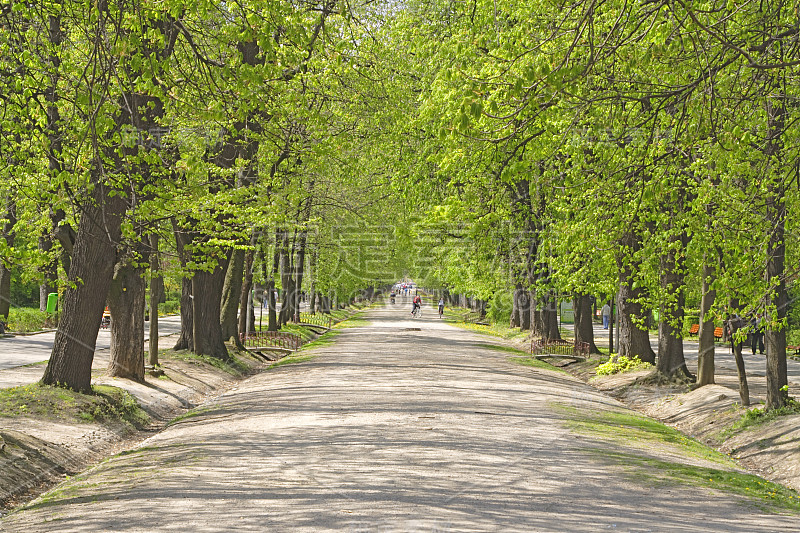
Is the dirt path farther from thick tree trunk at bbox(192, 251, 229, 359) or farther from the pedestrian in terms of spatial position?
the pedestrian

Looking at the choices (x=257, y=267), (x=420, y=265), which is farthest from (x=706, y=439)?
(x=420, y=265)

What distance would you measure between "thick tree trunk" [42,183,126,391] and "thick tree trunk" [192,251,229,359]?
33.0 ft

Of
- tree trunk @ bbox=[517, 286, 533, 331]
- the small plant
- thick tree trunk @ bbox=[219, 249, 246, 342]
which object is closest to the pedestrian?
tree trunk @ bbox=[517, 286, 533, 331]

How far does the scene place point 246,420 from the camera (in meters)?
15.8

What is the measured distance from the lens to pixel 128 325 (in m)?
19.0

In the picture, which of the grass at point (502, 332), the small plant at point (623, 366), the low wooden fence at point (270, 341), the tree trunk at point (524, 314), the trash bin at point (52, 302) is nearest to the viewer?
the small plant at point (623, 366)

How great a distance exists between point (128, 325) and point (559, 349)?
65.8ft

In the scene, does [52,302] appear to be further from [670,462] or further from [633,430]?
[670,462]

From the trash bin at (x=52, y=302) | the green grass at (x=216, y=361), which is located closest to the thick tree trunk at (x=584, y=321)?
the green grass at (x=216, y=361)

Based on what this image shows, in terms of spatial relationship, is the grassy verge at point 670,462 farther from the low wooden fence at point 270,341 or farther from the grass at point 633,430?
the low wooden fence at point 270,341

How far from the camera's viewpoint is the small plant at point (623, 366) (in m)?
26.0

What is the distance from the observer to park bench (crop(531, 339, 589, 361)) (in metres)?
33.5

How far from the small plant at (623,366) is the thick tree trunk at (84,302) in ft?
49.9

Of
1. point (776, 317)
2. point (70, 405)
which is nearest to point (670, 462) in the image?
point (776, 317)
